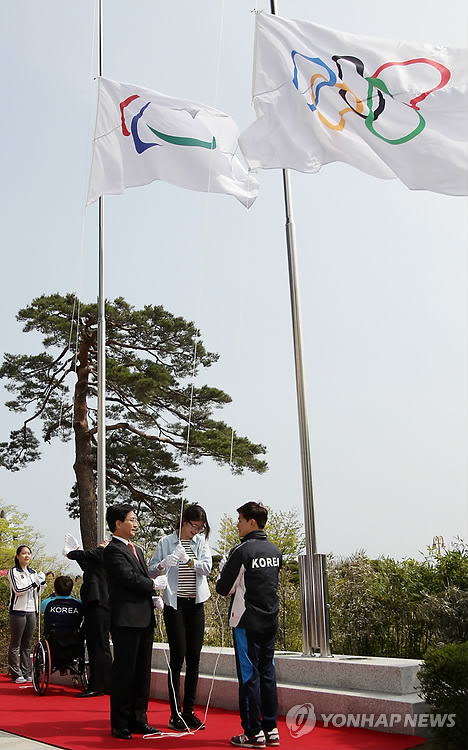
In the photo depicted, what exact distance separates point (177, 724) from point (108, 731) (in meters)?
0.54

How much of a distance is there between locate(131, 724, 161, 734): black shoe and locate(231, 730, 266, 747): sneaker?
72 cm

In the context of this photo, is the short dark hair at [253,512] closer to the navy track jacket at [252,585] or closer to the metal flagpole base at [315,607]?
the navy track jacket at [252,585]

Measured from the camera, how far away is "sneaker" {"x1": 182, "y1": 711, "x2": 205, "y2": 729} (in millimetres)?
6230

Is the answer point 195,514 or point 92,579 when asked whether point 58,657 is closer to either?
point 92,579

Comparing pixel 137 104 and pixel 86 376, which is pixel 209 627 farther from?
pixel 86 376

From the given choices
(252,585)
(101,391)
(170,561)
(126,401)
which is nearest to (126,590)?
(170,561)

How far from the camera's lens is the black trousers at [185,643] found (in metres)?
6.32

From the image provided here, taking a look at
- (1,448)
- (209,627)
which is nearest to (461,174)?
(209,627)

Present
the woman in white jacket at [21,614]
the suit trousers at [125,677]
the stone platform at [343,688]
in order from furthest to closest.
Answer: the woman in white jacket at [21,614]
the suit trousers at [125,677]
the stone platform at [343,688]

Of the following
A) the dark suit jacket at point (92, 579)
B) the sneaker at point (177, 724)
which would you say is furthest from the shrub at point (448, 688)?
the dark suit jacket at point (92, 579)

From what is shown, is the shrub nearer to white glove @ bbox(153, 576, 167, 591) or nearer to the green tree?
white glove @ bbox(153, 576, 167, 591)

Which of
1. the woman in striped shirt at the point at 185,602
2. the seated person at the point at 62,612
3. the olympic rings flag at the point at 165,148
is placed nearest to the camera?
the woman in striped shirt at the point at 185,602

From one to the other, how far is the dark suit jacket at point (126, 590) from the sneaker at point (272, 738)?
3.82 feet

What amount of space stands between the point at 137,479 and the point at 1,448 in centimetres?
409
